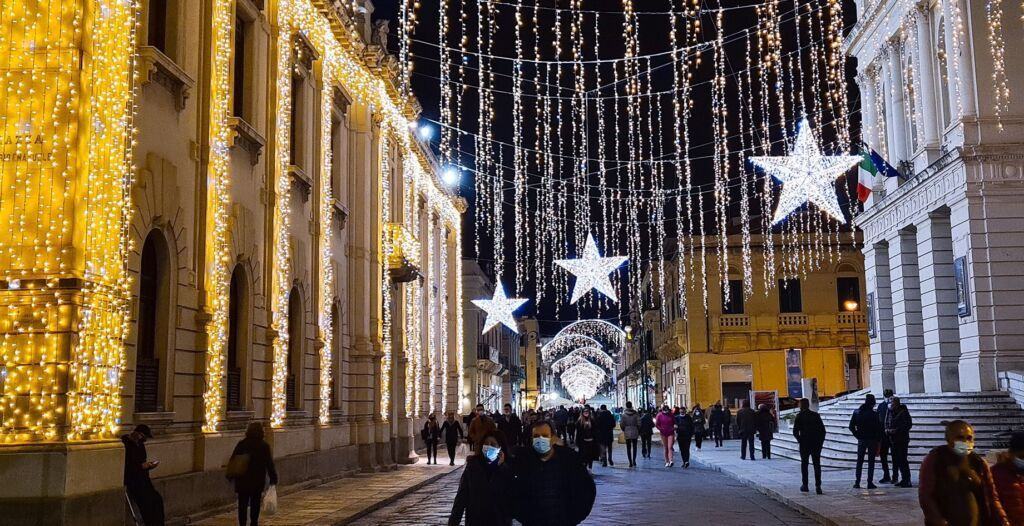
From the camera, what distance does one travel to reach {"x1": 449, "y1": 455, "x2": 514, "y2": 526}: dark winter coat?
7.71m

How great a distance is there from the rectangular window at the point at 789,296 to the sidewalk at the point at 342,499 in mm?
33275

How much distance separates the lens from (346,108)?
87.9ft

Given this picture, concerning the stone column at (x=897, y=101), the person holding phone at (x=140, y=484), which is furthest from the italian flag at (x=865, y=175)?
the person holding phone at (x=140, y=484)

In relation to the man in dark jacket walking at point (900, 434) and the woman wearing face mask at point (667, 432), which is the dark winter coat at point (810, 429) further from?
the woman wearing face mask at point (667, 432)

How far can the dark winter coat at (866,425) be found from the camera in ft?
61.2

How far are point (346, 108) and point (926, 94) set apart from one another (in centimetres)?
1657

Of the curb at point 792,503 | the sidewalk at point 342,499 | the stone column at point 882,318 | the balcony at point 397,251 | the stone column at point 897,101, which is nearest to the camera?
the curb at point 792,503

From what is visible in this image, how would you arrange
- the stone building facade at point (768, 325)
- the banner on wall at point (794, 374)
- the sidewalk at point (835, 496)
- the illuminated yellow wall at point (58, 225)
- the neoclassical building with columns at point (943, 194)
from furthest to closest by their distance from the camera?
1. the stone building facade at point (768, 325)
2. the banner on wall at point (794, 374)
3. the neoclassical building with columns at point (943, 194)
4. the sidewalk at point (835, 496)
5. the illuminated yellow wall at point (58, 225)

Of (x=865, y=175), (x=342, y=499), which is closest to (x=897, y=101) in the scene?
(x=865, y=175)

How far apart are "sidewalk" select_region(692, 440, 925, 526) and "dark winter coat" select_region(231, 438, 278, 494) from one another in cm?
746

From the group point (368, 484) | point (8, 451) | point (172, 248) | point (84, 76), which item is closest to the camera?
point (8, 451)

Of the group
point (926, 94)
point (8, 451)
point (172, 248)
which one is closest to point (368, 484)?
point (172, 248)

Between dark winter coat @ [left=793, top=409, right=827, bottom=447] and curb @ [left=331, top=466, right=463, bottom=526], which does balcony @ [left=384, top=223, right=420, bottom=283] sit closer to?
curb @ [left=331, top=466, right=463, bottom=526]

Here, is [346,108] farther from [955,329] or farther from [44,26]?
[955,329]
